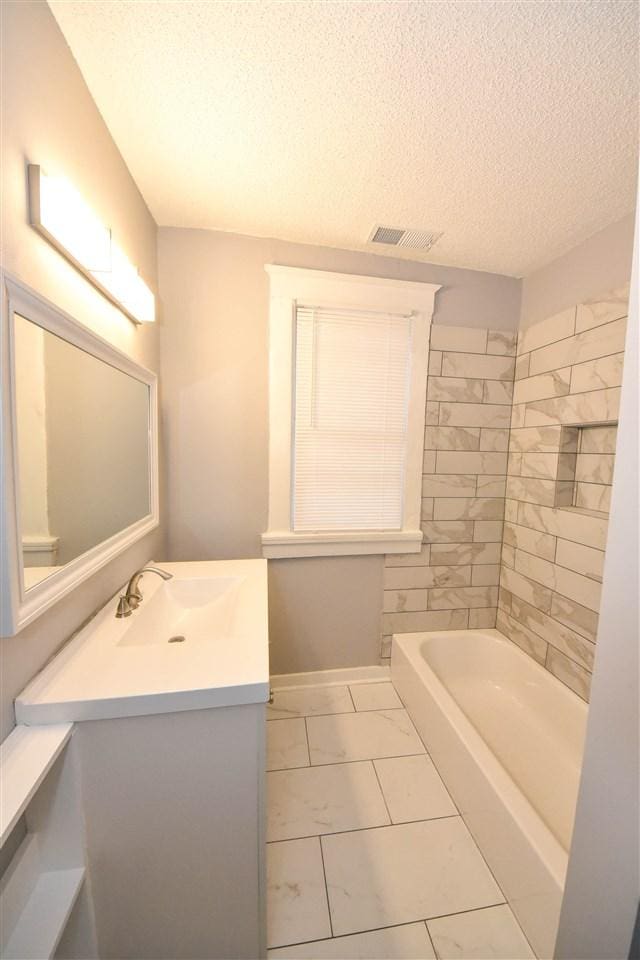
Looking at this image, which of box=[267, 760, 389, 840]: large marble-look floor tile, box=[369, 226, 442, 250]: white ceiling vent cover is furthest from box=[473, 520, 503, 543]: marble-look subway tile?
box=[369, 226, 442, 250]: white ceiling vent cover

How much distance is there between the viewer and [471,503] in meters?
2.11

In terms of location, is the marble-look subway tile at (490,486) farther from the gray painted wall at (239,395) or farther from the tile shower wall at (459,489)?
the gray painted wall at (239,395)

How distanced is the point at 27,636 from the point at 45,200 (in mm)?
1006

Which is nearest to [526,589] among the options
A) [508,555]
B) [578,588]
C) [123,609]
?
[508,555]

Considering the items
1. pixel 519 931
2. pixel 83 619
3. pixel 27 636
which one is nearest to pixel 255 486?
pixel 83 619

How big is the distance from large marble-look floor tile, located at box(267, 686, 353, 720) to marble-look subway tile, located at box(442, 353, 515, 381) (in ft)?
6.46

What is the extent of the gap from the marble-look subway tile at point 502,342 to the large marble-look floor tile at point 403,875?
2.29 m

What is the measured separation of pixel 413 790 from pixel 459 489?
1485 mm

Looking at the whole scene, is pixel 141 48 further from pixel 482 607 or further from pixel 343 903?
pixel 482 607

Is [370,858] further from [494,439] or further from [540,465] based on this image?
[494,439]

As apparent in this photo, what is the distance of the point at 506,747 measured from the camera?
166 centimetres

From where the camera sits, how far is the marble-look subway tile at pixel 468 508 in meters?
2.08

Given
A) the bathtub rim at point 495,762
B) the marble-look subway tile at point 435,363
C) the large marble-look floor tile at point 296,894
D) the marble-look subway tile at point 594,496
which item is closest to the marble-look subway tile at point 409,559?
the bathtub rim at point 495,762

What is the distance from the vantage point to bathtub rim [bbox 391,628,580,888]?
3.27ft
